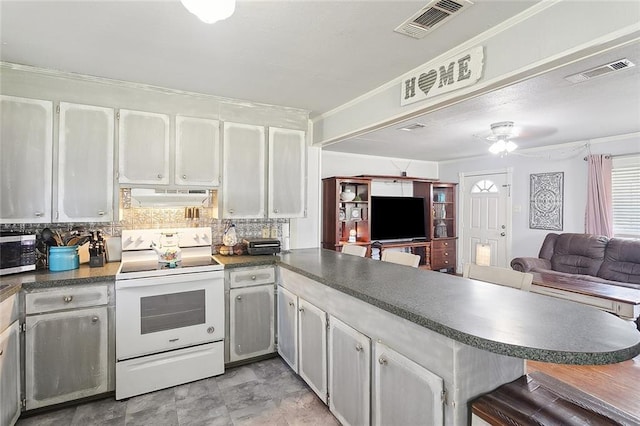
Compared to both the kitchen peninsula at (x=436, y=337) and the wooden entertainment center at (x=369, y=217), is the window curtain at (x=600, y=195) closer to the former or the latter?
the wooden entertainment center at (x=369, y=217)

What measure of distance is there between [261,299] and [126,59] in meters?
2.11

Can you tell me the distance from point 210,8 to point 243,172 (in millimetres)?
1964

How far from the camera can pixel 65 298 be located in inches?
88.7

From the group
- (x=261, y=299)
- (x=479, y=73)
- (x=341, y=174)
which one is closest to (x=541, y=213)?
(x=341, y=174)

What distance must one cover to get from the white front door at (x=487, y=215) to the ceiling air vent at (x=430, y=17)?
4.95m

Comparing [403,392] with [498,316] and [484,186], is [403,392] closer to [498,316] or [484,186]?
[498,316]

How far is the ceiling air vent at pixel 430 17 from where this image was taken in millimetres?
1663

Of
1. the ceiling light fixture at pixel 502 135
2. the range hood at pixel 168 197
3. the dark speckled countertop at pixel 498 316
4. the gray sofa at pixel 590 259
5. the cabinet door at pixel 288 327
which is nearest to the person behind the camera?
the dark speckled countertop at pixel 498 316

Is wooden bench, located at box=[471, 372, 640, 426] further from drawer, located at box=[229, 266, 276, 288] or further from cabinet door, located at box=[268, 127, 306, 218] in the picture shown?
cabinet door, located at box=[268, 127, 306, 218]

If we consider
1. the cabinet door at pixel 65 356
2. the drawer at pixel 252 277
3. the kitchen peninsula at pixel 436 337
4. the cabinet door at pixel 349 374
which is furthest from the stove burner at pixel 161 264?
the cabinet door at pixel 349 374

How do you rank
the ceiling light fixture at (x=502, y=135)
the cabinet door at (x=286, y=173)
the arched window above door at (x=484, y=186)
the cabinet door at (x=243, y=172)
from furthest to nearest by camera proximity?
1. the arched window above door at (x=484, y=186)
2. the ceiling light fixture at (x=502, y=135)
3. the cabinet door at (x=286, y=173)
4. the cabinet door at (x=243, y=172)

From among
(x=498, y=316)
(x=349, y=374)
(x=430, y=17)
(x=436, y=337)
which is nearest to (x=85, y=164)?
(x=349, y=374)

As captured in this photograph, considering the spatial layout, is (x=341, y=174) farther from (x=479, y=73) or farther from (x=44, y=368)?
(x=44, y=368)

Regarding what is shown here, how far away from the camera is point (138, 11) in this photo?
5.73ft
